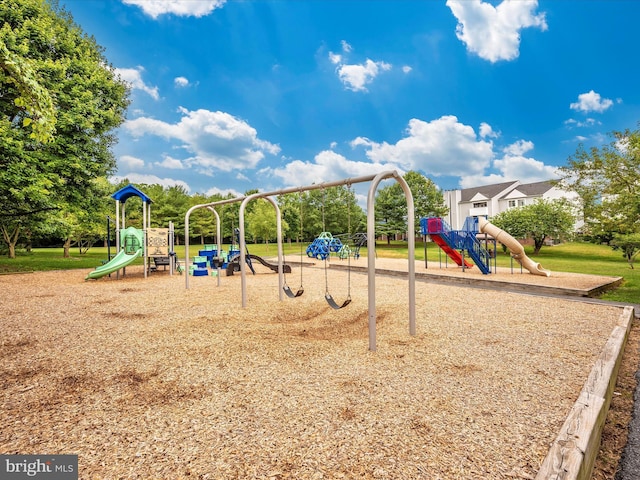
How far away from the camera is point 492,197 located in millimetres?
46750

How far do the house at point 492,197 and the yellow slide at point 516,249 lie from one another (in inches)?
1280

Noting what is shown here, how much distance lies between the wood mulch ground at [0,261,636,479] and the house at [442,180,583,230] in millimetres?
41821

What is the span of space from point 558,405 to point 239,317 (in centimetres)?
447

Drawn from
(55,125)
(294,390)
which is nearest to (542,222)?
(294,390)

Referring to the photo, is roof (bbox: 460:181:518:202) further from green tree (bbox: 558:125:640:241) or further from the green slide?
the green slide

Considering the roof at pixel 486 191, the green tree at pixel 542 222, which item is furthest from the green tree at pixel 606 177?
the roof at pixel 486 191

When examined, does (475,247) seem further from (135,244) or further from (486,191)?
(486,191)

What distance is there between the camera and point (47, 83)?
1230 cm

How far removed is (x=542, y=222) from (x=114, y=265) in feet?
86.6

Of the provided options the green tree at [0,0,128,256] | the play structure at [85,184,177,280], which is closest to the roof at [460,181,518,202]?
the play structure at [85,184,177,280]

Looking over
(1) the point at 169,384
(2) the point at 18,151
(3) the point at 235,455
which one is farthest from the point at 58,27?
(3) the point at 235,455

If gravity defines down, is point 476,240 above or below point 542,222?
below

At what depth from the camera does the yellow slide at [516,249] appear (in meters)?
11.1

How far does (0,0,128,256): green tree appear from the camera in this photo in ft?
38.2
